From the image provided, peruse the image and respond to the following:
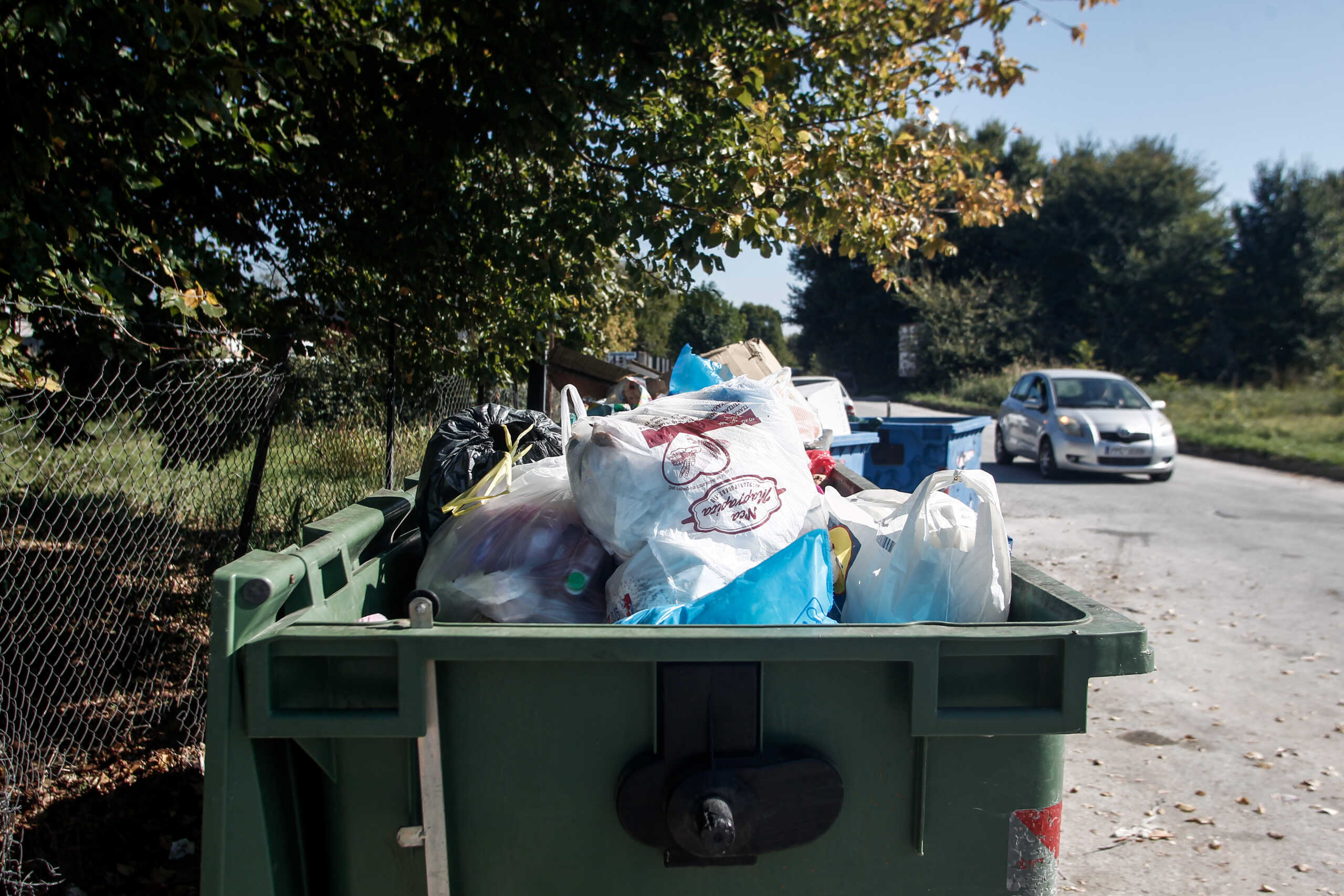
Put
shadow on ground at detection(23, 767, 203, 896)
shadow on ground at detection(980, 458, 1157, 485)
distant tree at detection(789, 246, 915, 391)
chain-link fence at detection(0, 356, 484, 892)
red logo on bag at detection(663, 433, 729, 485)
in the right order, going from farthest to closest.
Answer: distant tree at detection(789, 246, 915, 391), shadow on ground at detection(980, 458, 1157, 485), chain-link fence at detection(0, 356, 484, 892), shadow on ground at detection(23, 767, 203, 896), red logo on bag at detection(663, 433, 729, 485)

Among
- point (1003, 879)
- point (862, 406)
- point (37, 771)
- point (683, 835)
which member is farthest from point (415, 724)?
point (862, 406)

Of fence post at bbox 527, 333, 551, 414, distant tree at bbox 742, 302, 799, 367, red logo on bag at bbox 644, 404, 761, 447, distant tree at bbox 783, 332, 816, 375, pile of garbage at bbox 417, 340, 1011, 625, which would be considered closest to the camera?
pile of garbage at bbox 417, 340, 1011, 625

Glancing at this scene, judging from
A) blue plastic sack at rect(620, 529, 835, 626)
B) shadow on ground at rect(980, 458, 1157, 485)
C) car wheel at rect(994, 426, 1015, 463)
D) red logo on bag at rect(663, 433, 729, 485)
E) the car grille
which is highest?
red logo on bag at rect(663, 433, 729, 485)

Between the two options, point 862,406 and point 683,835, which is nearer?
point 683,835

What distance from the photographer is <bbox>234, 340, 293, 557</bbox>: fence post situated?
4.30m

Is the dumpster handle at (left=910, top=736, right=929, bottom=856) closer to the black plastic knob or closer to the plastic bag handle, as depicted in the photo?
the black plastic knob

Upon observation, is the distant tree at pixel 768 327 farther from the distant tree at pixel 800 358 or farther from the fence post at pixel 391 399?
the fence post at pixel 391 399

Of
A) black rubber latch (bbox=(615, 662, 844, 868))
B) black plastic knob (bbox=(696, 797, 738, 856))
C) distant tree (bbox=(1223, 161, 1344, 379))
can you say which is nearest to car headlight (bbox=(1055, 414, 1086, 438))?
black rubber latch (bbox=(615, 662, 844, 868))

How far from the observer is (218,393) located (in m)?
4.54

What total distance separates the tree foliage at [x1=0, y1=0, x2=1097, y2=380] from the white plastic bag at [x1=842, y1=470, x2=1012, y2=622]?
9.72ft

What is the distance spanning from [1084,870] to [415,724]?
2.68 metres

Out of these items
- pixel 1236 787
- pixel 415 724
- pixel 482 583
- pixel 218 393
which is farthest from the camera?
pixel 218 393

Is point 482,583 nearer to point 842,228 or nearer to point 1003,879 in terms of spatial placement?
point 1003,879

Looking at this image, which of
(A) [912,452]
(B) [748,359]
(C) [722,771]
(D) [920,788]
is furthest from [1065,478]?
(C) [722,771]
